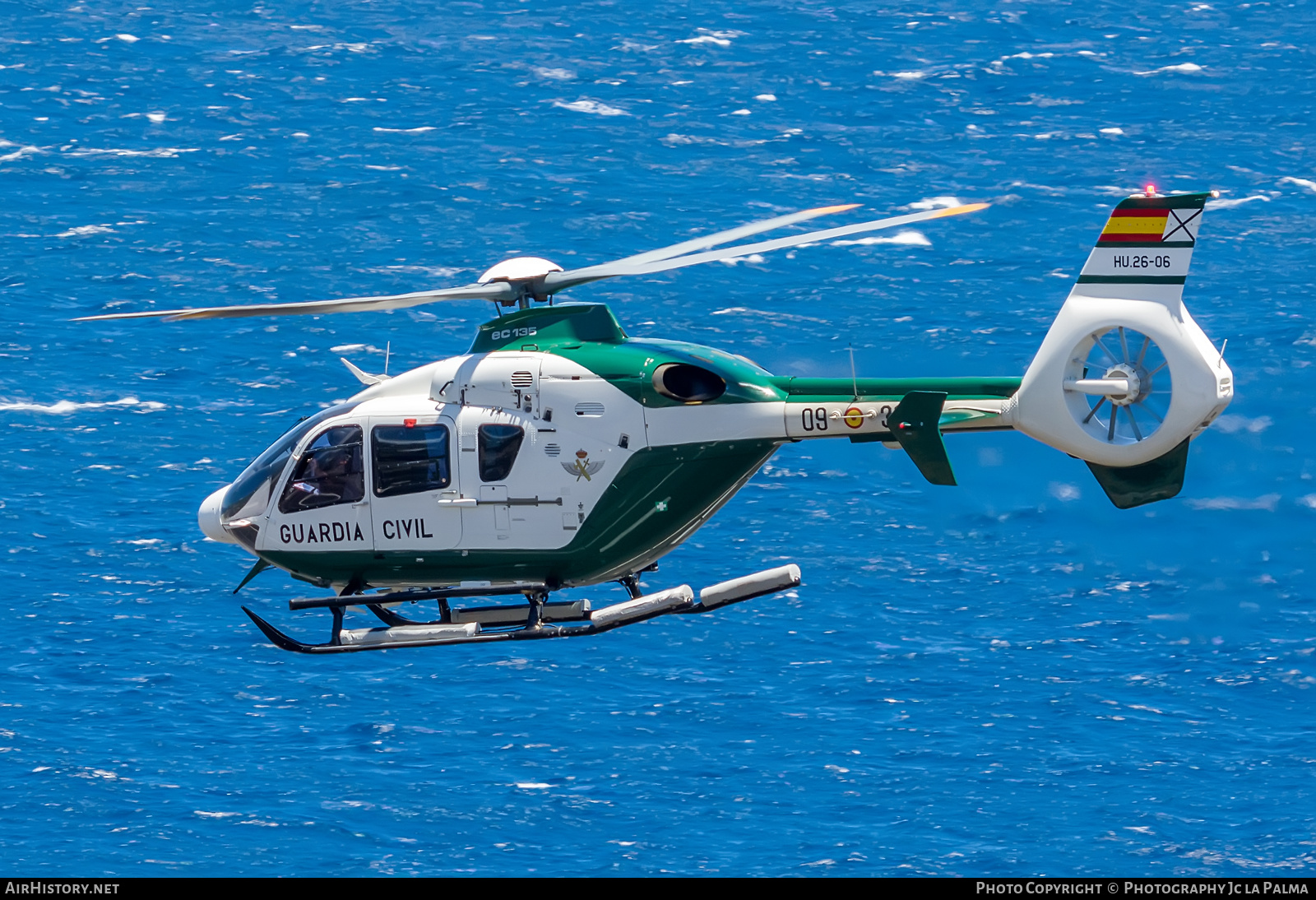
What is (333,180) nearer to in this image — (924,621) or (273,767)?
(273,767)

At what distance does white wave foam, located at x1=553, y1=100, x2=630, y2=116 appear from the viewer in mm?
154875

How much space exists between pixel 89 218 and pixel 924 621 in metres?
70.9

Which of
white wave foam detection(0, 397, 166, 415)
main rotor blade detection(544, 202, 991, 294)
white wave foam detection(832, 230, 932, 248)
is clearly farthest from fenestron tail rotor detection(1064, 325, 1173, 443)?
white wave foam detection(832, 230, 932, 248)

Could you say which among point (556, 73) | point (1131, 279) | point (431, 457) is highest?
point (556, 73)

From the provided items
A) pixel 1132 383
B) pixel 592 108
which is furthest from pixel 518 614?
pixel 592 108

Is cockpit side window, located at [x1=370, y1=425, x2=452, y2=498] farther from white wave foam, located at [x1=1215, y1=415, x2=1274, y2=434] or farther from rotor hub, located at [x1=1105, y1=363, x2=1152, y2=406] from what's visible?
white wave foam, located at [x1=1215, y1=415, x2=1274, y2=434]

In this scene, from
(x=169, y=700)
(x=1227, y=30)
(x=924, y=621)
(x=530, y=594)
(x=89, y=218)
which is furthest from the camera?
(x=1227, y=30)

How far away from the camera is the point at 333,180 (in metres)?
146

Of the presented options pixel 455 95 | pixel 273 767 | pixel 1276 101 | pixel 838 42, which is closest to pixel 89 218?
pixel 455 95

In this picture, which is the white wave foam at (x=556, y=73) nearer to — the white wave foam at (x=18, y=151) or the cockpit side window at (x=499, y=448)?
the white wave foam at (x=18, y=151)

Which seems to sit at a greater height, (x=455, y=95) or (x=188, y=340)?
(x=455, y=95)

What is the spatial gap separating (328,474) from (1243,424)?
4143 inches

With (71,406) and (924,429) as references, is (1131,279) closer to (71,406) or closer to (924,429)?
(924,429)

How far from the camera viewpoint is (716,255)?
29.2 metres
